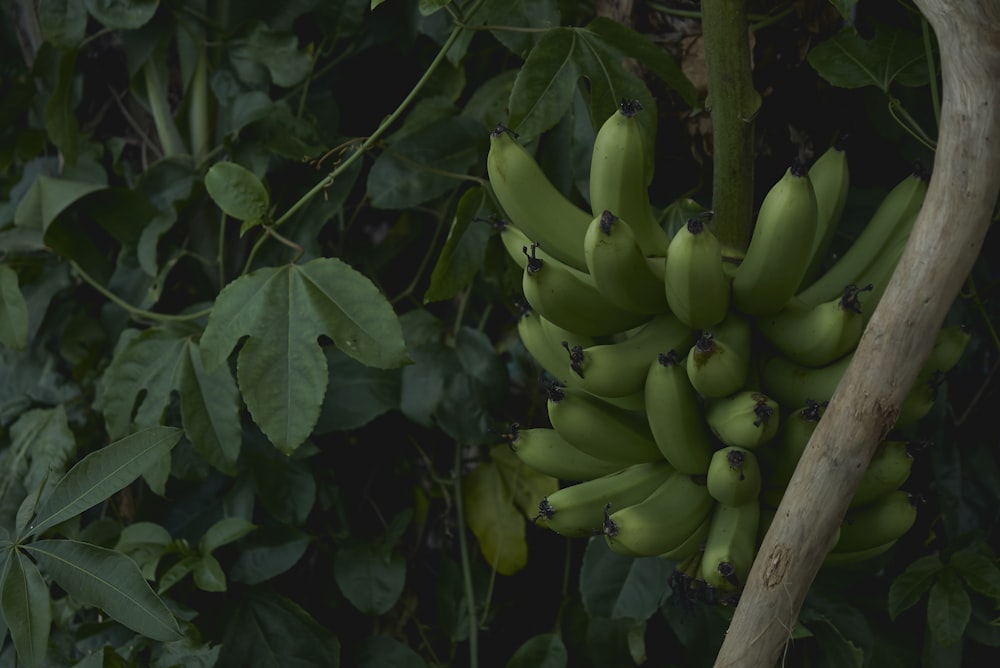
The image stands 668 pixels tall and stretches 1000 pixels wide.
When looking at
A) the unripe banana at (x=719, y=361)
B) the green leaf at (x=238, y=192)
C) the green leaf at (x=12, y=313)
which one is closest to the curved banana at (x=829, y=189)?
the unripe banana at (x=719, y=361)

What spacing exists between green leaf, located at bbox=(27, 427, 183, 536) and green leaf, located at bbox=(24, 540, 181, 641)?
0.10 feet

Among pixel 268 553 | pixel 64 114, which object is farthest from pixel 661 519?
pixel 64 114

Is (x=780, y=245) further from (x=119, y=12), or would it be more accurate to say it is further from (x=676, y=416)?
(x=119, y=12)

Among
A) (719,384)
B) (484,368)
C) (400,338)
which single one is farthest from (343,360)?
(719,384)

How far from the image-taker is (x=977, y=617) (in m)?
1.18

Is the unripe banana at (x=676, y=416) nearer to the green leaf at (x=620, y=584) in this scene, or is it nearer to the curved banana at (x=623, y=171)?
the curved banana at (x=623, y=171)

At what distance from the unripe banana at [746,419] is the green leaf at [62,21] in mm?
979

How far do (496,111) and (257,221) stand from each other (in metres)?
0.32

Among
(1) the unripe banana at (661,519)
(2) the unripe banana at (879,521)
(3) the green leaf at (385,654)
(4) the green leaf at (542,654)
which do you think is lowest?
(3) the green leaf at (385,654)

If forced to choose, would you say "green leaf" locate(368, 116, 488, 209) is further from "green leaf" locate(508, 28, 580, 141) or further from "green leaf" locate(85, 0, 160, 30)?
"green leaf" locate(85, 0, 160, 30)

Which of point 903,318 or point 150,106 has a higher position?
point 903,318

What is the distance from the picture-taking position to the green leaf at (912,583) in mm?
1121

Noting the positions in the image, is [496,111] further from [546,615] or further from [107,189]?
[546,615]

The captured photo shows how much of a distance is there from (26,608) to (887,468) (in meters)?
0.79
